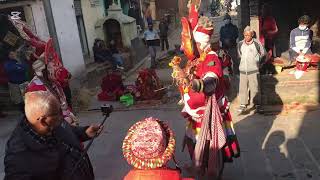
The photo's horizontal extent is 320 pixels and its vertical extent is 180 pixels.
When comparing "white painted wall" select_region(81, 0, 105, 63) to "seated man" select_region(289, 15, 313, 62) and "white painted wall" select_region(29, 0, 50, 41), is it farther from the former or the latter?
"seated man" select_region(289, 15, 313, 62)

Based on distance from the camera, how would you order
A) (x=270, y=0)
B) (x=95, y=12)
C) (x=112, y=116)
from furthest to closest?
(x=95, y=12) → (x=270, y=0) → (x=112, y=116)

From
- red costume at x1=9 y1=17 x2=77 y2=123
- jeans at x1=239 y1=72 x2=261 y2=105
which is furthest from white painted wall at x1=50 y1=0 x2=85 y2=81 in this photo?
red costume at x1=9 y1=17 x2=77 y2=123

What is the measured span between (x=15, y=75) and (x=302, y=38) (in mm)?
6251

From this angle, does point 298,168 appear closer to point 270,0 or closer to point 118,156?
point 118,156

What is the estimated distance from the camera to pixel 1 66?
948cm

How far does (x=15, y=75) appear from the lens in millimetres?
8781

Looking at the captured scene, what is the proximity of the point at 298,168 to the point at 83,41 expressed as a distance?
35.0 feet

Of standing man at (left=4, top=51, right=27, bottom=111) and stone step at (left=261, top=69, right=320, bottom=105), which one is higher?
standing man at (left=4, top=51, right=27, bottom=111)

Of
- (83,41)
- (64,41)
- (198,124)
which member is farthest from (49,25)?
(198,124)

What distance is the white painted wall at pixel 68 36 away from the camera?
1172cm

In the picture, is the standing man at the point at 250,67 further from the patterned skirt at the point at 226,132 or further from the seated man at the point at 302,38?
the patterned skirt at the point at 226,132

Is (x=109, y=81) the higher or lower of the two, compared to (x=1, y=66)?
lower

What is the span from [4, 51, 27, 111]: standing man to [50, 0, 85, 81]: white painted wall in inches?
112

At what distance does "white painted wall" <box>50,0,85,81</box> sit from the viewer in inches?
461
